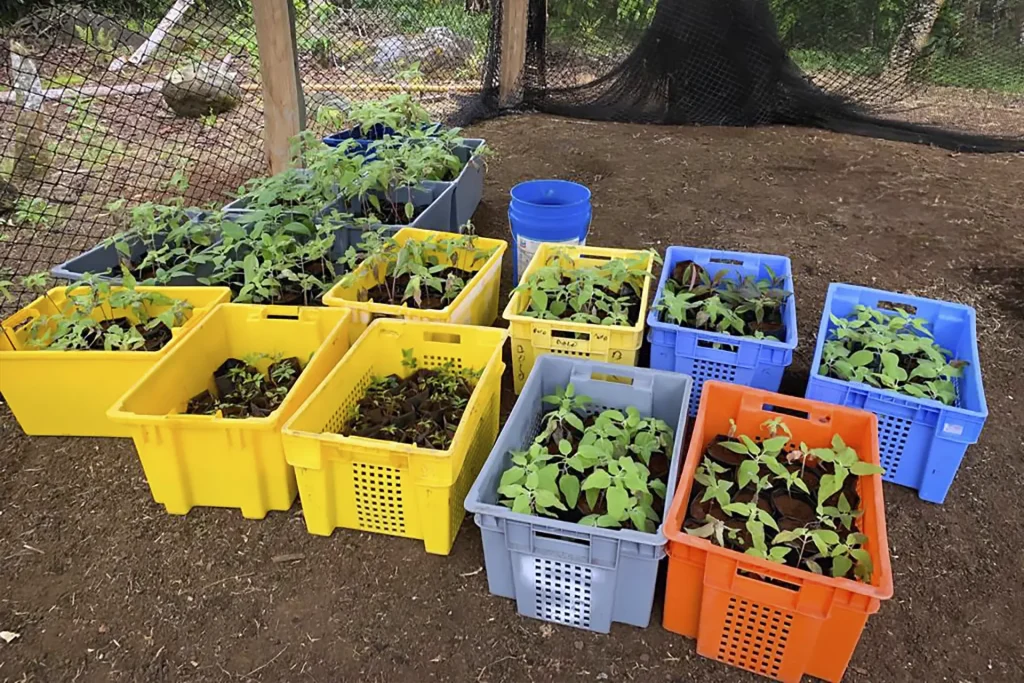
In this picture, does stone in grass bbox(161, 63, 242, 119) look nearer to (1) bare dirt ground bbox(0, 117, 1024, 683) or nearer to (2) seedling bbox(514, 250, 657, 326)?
(1) bare dirt ground bbox(0, 117, 1024, 683)

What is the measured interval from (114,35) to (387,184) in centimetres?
420

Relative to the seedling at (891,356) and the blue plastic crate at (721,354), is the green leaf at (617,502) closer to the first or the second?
the blue plastic crate at (721,354)

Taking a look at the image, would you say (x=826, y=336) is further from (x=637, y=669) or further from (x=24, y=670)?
(x=24, y=670)

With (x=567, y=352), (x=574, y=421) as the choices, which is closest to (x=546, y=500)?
(x=574, y=421)

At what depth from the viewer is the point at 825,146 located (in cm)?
493

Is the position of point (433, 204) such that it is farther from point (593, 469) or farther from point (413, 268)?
point (593, 469)

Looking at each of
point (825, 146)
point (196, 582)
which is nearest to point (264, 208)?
point (196, 582)

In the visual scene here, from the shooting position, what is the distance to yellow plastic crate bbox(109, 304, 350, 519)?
6.34 feet

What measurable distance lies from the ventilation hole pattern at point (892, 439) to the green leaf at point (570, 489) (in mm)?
987

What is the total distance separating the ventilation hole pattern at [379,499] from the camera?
190 centimetres

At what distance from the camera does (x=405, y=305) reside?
249cm

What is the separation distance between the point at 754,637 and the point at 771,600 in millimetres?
155

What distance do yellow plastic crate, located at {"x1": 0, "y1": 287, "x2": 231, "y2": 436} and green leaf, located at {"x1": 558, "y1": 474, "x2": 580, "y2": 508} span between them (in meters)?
1.30

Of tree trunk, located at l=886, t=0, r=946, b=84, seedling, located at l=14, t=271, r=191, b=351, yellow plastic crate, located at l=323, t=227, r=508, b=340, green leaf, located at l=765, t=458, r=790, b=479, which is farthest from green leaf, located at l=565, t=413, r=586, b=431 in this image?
tree trunk, located at l=886, t=0, r=946, b=84
